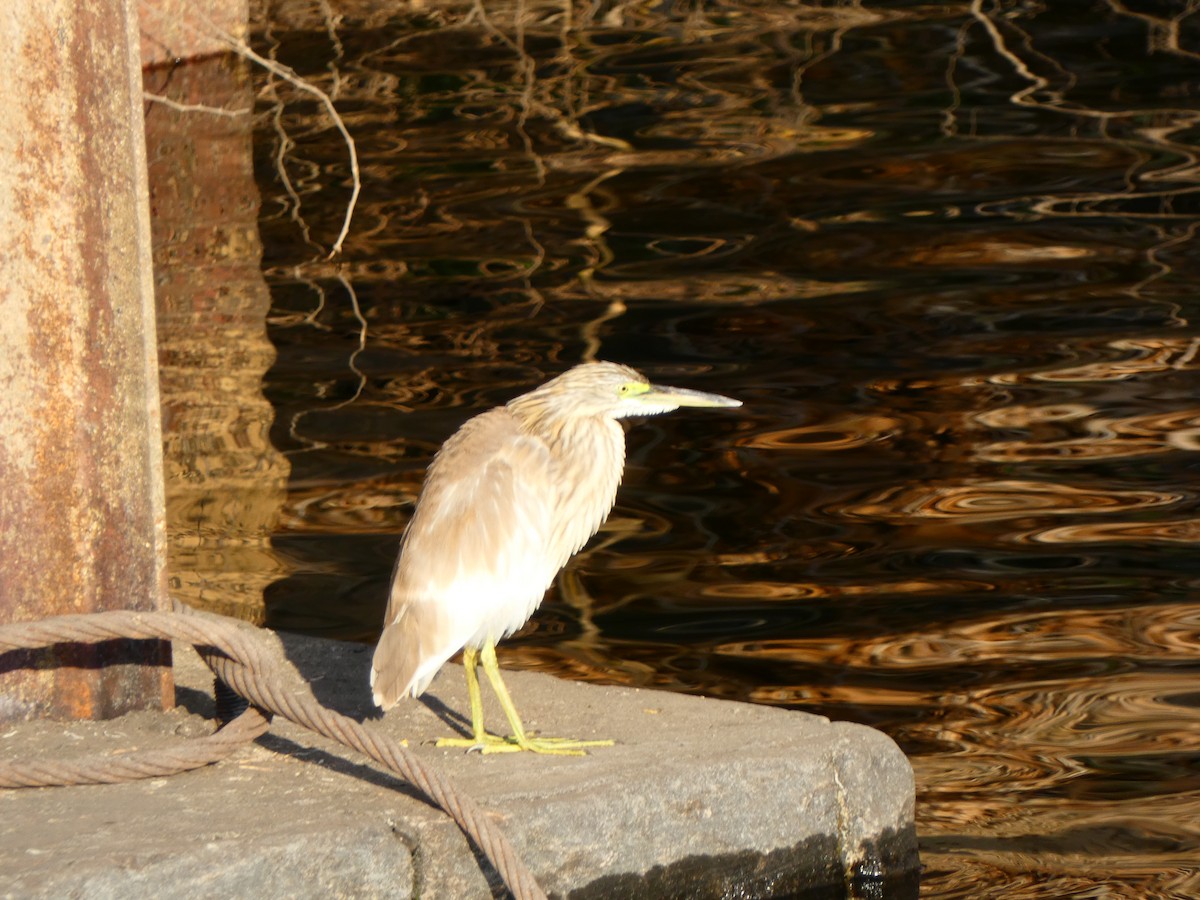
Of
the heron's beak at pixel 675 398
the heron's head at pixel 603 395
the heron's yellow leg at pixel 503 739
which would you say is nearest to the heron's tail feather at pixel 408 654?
the heron's yellow leg at pixel 503 739

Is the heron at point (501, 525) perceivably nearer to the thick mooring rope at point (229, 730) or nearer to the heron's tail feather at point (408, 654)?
the heron's tail feather at point (408, 654)

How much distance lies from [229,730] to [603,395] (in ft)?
4.01

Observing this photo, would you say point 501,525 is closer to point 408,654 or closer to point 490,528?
point 490,528

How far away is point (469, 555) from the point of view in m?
4.28

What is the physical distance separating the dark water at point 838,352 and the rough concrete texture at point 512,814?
39cm

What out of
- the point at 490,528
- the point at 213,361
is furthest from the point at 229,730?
the point at 213,361

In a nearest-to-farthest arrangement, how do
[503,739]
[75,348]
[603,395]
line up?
1. [75,348]
2. [503,739]
3. [603,395]

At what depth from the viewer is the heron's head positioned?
15.0 ft

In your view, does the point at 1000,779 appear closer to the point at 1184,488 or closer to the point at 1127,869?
the point at 1127,869

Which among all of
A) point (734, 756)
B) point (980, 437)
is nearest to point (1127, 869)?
point (734, 756)

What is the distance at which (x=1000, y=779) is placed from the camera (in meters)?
4.70

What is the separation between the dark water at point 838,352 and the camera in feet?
17.0

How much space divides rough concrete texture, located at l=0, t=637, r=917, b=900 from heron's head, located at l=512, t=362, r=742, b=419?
2.19 ft

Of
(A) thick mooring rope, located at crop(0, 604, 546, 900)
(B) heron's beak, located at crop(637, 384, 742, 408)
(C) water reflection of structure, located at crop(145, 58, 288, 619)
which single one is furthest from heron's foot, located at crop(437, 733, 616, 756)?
(C) water reflection of structure, located at crop(145, 58, 288, 619)
